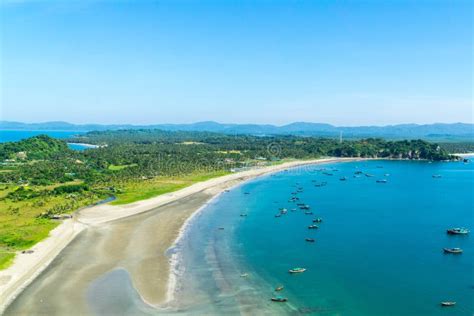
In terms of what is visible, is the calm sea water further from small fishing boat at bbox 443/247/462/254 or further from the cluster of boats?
small fishing boat at bbox 443/247/462/254

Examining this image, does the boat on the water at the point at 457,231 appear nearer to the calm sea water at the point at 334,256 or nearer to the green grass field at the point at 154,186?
the calm sea water at the point at 334,256

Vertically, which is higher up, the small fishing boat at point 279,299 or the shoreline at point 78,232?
the shoreline at point 78,232

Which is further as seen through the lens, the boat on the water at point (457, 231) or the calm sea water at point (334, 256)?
the boat on the water at point (457, 231)

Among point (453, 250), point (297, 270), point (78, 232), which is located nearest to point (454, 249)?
point (453, 250)

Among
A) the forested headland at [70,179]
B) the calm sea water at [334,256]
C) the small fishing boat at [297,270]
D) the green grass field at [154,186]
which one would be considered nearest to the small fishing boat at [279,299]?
the calm sea water at [334,256]

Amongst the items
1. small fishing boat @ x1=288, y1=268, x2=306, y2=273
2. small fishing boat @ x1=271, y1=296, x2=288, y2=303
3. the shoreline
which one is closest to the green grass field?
the shoreline

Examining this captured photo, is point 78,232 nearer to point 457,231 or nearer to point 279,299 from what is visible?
point 279,299
